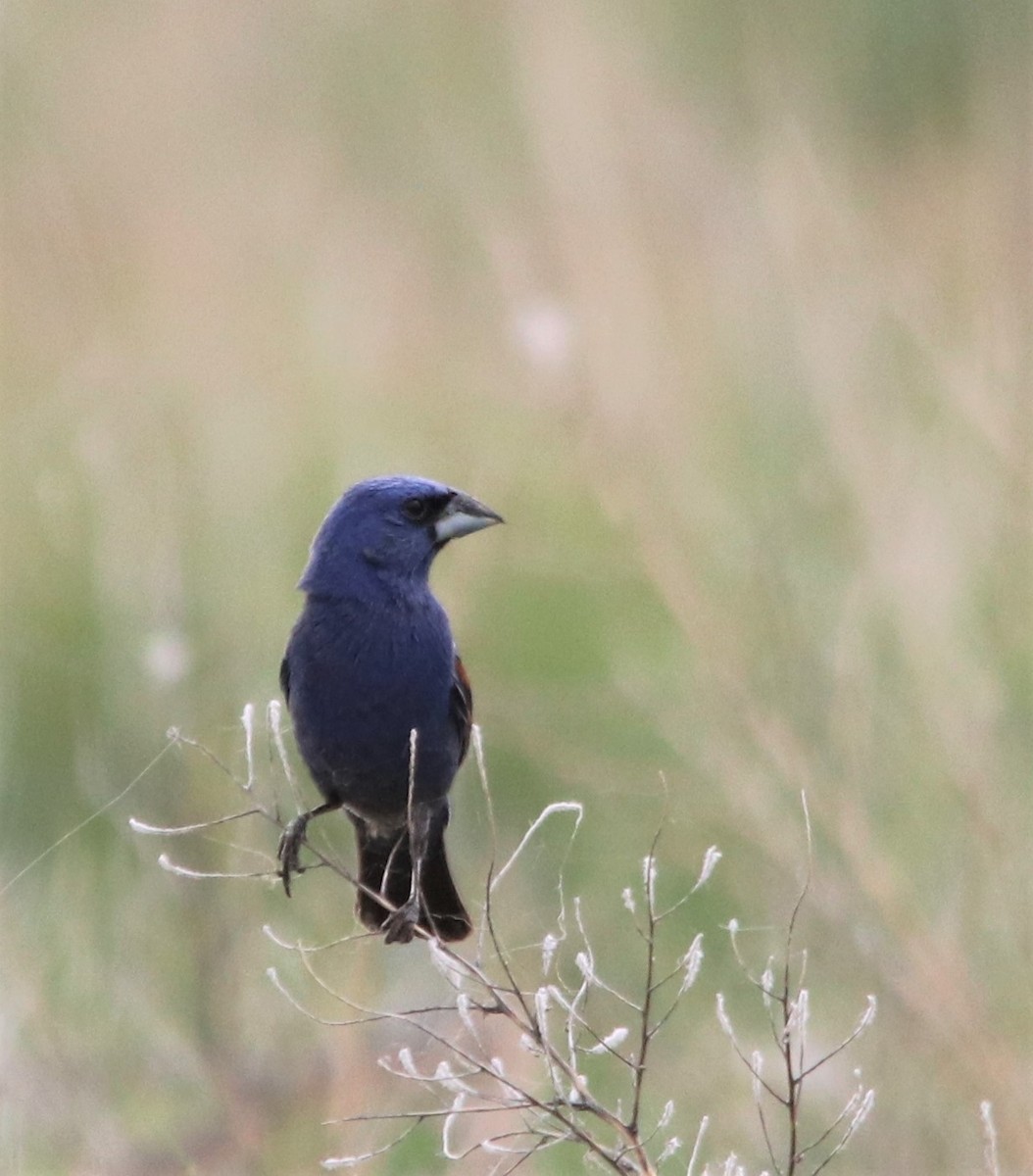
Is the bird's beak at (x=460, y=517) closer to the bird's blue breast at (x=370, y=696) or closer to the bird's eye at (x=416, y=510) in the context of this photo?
the bird's eye at (x=416, y=510)

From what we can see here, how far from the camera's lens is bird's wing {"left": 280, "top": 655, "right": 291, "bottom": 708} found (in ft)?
12.1

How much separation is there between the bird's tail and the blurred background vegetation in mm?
257

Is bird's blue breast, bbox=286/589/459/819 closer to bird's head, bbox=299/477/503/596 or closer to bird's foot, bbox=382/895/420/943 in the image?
bird's head, bbox=299/477/503/596

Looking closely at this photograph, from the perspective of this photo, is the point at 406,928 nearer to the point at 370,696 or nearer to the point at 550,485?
the point at 370,696

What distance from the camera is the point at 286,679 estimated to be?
3.75 m

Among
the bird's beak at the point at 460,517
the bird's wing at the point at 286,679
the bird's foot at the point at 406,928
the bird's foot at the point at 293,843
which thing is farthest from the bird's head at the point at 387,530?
the bird's foot at the point at 406,928

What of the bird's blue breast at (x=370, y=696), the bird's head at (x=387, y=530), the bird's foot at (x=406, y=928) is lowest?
the bird's foot at (x=406, y=928)

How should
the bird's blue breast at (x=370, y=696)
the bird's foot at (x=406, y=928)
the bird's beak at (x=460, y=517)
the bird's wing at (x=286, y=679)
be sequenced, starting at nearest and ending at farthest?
the bird's foot at (x=406, y=928)
the bird's blue breast at (x=370, y=696)
the bird's wing at (x=286, y=679)
the bird's beak at (x=460, y=517)

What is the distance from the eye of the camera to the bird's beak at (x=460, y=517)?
12.5 ft

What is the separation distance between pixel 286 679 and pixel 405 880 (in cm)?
47

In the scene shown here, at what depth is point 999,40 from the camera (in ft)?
26.1

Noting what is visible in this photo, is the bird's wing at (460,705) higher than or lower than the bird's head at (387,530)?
lower

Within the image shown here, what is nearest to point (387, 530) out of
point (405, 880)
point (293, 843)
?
point (293, 843)

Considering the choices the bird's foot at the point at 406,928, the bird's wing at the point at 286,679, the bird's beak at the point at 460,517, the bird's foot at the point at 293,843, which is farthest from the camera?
the bird's beak at the point at 460,517
